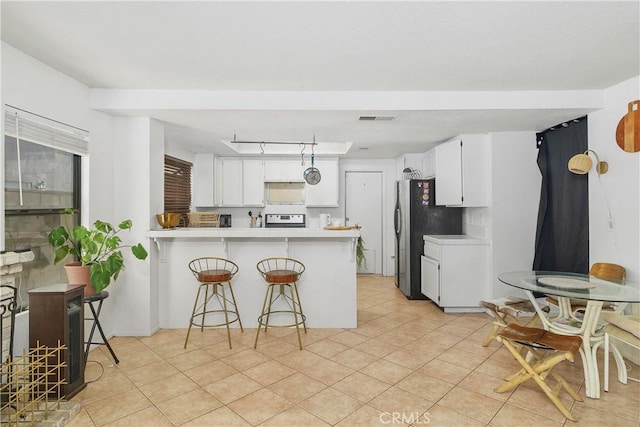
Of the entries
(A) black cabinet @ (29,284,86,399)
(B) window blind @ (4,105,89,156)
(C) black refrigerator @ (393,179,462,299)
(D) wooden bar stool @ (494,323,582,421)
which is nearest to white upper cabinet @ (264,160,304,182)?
(C) black refrigerator @ (393,179,462,299)

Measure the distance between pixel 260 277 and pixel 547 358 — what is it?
2.67 meters

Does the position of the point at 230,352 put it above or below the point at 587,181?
below

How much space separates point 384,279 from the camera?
614 cm

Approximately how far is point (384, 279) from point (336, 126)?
10.9 ft

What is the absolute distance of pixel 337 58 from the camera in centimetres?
251

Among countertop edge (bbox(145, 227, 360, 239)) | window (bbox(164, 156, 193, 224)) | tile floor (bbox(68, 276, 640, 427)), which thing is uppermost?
window (bbox(164, 156, 193, 224))

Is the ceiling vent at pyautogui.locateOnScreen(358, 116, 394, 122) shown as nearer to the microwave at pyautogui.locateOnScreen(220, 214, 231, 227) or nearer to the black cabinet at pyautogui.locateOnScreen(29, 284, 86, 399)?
the black cabinet at pyautogui.locateOnScreen(29, 284, 86, 399)

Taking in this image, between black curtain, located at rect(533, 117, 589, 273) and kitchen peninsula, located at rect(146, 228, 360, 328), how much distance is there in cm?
233

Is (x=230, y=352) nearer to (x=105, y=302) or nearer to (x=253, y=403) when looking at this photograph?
(x=253, y=403)

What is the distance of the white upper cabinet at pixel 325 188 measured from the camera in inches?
234

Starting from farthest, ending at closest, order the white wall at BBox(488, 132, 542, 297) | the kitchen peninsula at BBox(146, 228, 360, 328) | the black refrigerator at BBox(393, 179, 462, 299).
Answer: the black refrigerator at BBox(393, 179, 462, 299)
the white wall at BBox(488, 132, 542, 297)
the kitchen peninsula at BBox(146, 228, 360, 328)

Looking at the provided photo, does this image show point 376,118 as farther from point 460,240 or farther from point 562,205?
point 562,205

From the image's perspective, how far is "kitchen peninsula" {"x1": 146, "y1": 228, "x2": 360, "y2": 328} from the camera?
12.2 feet

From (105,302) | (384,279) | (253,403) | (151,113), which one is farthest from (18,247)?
(384,279)
